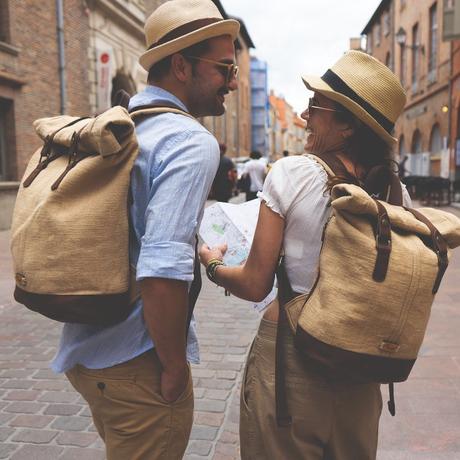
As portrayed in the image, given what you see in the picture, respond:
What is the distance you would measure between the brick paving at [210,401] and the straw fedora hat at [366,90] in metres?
2.01

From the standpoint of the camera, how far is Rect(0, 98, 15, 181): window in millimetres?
12344

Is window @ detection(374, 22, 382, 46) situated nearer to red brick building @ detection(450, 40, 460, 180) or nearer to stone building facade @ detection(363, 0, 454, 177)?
stone building facade @ detection(363, 0, 454, 177)

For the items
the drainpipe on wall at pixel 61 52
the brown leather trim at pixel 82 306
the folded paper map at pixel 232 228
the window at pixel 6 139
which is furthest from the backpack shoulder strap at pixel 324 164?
the drainpipe on wall at pixel 61 52

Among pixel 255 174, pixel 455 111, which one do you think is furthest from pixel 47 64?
pixel 455 111

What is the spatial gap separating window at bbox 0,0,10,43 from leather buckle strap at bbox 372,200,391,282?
12.8 meters

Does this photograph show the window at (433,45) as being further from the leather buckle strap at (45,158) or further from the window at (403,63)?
the leather buckle strap at (45,158)

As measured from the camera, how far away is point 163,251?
1366 mm

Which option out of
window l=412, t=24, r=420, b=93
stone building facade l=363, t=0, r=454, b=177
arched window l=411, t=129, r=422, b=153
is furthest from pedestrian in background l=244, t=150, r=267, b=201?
window l=412, t=24, r=420, b=93

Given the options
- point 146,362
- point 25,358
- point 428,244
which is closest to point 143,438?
point 146,362

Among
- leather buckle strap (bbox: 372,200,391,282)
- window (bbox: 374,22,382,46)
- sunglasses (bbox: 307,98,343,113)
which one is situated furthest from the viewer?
window (bbox: 374,22,382,46)

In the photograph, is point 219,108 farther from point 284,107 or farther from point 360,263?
point 284,107

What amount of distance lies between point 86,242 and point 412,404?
9.68 ft

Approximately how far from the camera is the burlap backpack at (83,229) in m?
1.33

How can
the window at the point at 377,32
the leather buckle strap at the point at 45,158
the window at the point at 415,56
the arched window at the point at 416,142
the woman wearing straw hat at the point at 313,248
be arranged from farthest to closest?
the window at the point at 377,32, the arched window at the point at 416,142, the window at the point at 415,56, the woman wearing straw hat at the point at 313,248, the leather buckle strap at the point at 45,158
